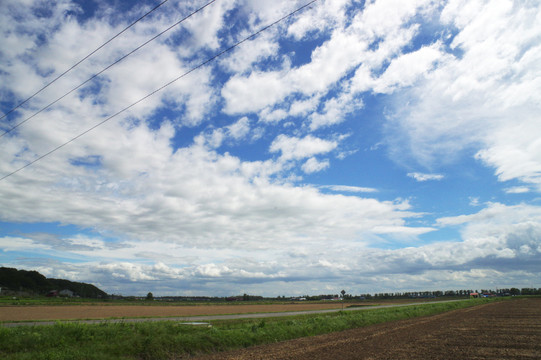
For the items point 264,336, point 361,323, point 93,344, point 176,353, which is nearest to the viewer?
point 93,344

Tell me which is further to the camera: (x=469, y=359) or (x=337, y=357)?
(x=337, y=357)

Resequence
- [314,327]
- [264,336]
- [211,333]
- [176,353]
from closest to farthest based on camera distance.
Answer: [176,353], [211,333], [264,336], [314,327]

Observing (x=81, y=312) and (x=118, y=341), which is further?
(x=81, y=312)

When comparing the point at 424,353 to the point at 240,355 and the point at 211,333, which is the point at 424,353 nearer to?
the point at 240,355

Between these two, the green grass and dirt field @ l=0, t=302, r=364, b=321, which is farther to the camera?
dirt field @ l=0, t=302, r=364, b=321

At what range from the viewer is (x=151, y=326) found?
23812 mm

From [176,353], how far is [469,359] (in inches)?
598

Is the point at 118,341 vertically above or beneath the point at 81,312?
above

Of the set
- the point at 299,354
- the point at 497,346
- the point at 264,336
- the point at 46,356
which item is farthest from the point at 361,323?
the point at 46,356

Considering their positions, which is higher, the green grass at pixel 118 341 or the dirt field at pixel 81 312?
the green grass at pixel 118 341

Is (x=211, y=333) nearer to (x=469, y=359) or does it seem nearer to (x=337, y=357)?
(x=337, y=357)

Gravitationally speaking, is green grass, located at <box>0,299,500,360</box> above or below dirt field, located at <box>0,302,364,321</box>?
above

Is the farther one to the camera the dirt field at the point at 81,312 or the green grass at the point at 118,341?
the dirt field at the point at 81,312

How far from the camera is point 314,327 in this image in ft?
106
